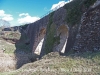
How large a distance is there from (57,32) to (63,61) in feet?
32.3

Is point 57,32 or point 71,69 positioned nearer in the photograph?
point 71,69

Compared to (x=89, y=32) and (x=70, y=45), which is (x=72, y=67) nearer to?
(x=89, y=32)

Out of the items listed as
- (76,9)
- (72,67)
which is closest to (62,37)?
(76,9)

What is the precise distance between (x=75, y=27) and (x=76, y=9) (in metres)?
1.75

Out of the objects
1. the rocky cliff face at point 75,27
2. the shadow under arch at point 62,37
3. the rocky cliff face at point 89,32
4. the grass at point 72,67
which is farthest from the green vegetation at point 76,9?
the grass at point 72,67

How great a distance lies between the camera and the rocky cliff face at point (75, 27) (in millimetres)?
13789

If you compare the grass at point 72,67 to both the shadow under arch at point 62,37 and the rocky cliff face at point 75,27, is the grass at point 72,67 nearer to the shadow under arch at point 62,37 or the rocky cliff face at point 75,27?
the rocky cliff face at point 75,27

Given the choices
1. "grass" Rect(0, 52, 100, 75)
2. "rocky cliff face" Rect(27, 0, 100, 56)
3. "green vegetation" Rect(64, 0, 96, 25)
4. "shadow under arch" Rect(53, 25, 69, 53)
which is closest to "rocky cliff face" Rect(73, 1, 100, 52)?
"rocky cliff face" Rect(27, 0, 100, 56)

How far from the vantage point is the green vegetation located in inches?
616

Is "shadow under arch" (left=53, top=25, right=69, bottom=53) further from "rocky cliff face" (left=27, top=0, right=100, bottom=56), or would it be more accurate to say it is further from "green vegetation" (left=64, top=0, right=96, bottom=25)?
"green vegetation" (left=64, top=0, right=96, bottom=25)

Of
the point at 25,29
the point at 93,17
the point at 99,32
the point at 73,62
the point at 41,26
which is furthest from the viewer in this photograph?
the point at 25,29

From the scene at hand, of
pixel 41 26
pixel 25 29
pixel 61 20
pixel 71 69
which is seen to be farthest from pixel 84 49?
pixel 25 29

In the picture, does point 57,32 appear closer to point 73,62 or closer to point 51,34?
point 51,34

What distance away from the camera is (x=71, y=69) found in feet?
31.7
